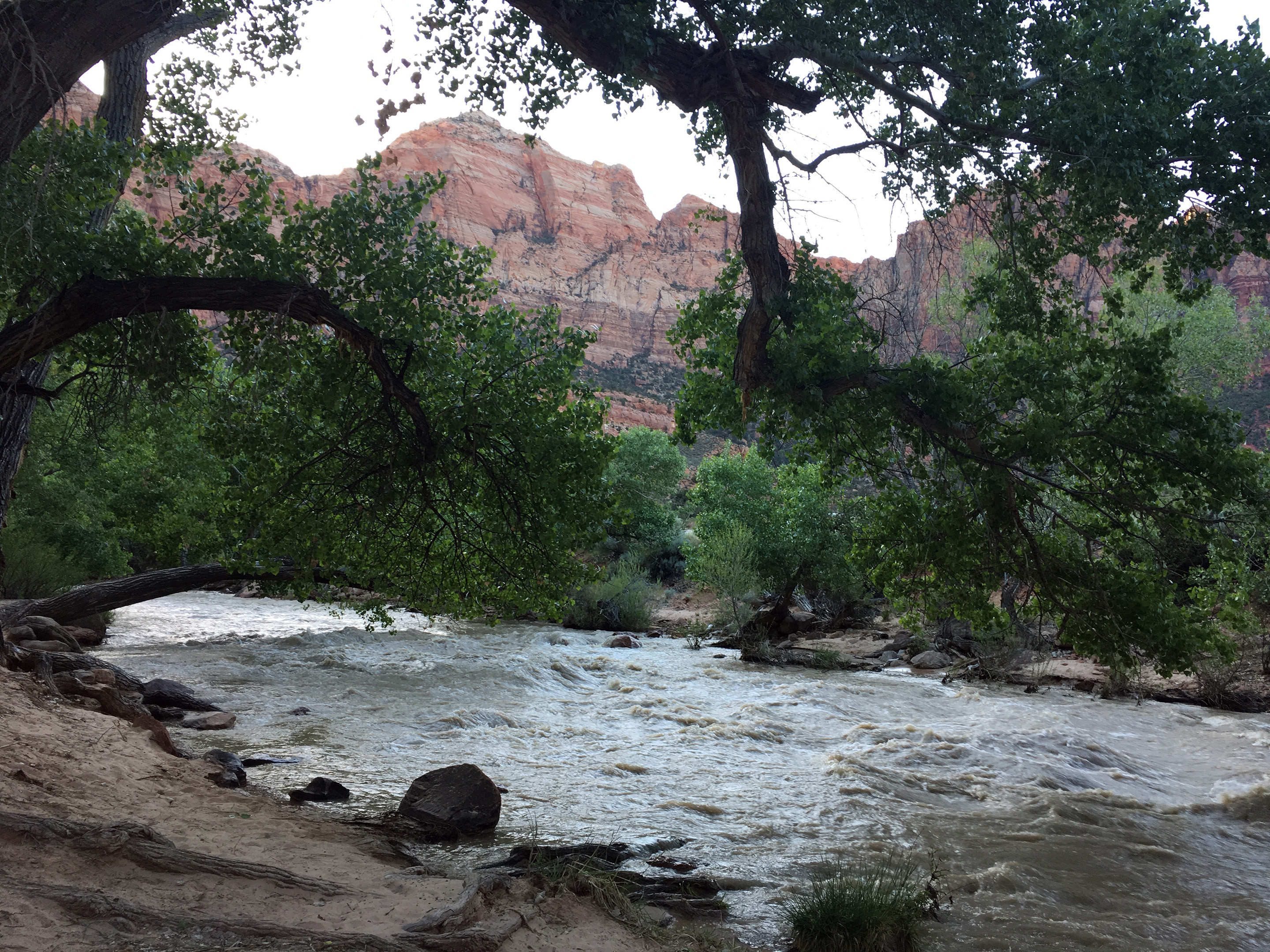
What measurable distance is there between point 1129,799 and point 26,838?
10301mm

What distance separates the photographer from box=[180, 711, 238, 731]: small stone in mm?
9312

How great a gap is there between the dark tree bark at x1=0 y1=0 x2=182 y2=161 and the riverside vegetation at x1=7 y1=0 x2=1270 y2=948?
24 millimetres

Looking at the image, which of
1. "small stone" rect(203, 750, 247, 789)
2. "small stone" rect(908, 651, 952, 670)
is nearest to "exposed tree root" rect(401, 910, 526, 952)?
"small stone" rect(203, 750, 247, 789)

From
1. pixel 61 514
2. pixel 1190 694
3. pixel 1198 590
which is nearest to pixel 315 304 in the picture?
pixel 1198 590

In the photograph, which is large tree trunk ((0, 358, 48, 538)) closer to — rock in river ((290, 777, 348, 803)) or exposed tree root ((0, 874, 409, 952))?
rock in river ((290, 777, 348, 803))

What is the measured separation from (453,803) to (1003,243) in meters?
7.09

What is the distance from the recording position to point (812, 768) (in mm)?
9805

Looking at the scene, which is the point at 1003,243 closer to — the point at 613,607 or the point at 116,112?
the point at 116,112

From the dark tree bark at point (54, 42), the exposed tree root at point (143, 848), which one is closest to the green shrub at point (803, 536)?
the dark tree bark at point (54, 42)

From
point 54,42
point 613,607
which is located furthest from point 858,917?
point 613,607

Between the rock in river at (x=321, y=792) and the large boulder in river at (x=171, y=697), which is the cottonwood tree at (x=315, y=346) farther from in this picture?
the large boulder in river at (x=171, y=697)

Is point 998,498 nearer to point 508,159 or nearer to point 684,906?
point 684,906

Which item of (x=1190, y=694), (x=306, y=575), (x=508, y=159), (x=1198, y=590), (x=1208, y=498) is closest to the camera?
(x=1208, y=498)

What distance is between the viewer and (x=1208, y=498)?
19.8 feet
